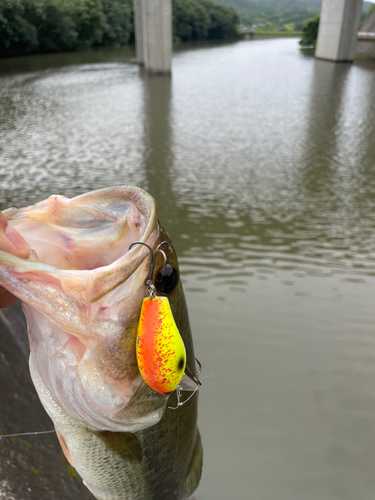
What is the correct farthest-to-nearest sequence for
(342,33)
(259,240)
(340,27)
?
(342,33), (340,27), (259,240)

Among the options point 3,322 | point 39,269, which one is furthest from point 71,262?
point 3,322

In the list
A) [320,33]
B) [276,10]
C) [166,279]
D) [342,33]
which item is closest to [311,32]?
[320,33]

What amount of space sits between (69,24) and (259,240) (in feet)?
88.1

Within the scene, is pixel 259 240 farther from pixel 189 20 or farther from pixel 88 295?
pixel 189 20

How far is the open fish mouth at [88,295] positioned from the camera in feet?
2.79

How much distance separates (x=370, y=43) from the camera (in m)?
19.4

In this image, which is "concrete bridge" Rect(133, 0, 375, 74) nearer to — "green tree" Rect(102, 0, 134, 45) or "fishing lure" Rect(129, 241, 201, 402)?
"green tree" Rect(102, 0, 134, 45)

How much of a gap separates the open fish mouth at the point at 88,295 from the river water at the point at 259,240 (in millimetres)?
1275

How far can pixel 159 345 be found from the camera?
84cm

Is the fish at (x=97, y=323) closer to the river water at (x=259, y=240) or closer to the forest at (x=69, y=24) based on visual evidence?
the river water at (x=259, y=240)

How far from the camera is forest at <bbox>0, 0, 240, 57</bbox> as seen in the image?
22031 mm

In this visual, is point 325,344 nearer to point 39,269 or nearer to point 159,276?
point 159,276

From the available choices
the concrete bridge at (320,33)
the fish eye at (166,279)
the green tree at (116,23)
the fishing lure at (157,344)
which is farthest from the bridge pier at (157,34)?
the green tree at (116,23)

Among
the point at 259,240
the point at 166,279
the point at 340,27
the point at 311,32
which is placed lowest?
the point at 259,240
